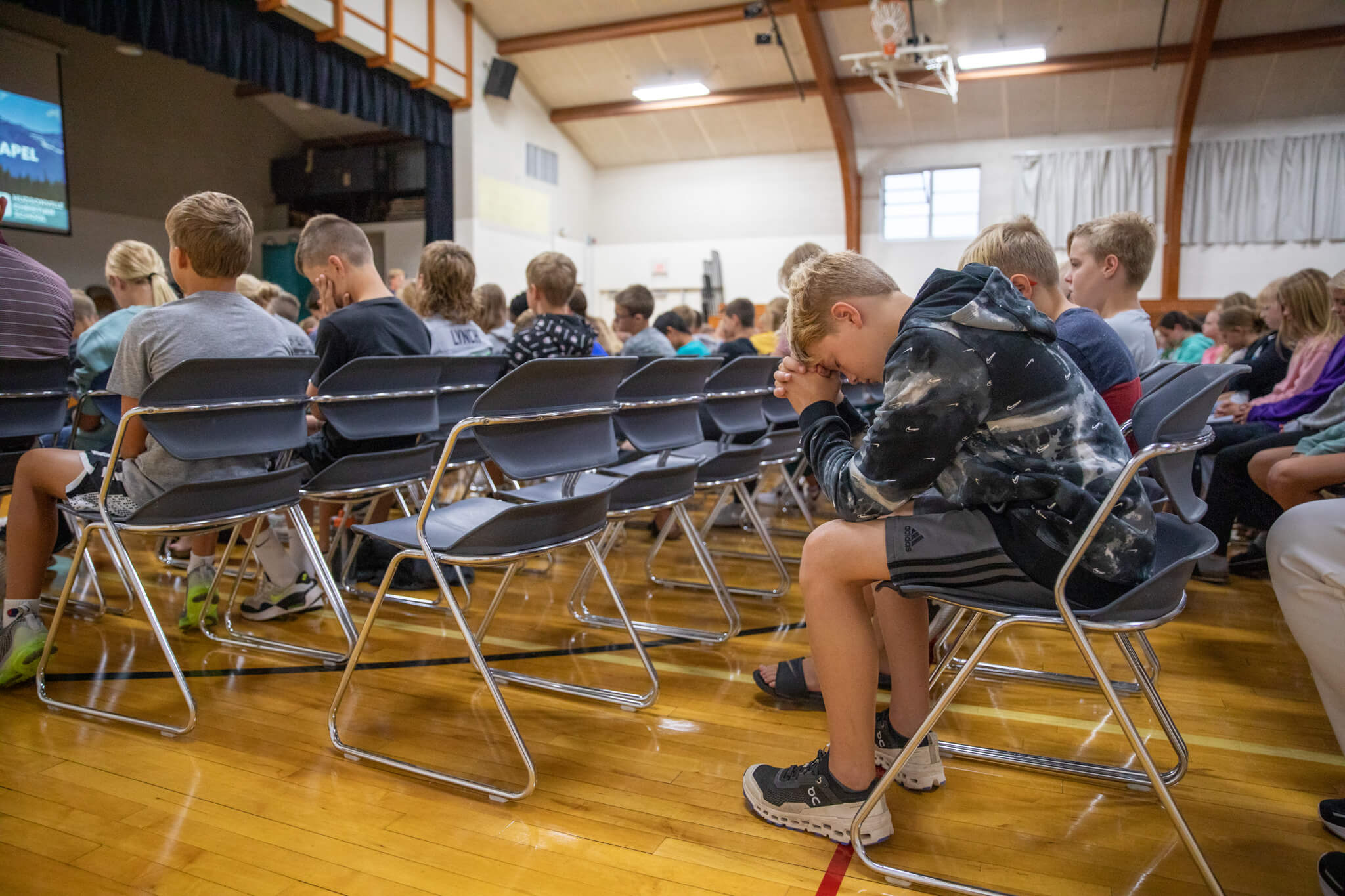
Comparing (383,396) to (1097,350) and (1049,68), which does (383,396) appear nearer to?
(1097,350)

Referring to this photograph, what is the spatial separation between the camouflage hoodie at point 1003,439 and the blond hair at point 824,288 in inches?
4.3

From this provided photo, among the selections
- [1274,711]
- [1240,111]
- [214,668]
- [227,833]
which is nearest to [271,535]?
[214,668]

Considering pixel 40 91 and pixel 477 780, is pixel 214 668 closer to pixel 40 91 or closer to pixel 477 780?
pixel 477 780

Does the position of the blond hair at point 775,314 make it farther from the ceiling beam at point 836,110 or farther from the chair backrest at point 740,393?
the ceiling beam at point 836,110

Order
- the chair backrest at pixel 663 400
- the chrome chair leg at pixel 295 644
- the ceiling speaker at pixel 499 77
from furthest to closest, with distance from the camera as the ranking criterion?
the ceiling speaker at pixel 499 77
the chair backrest at pixel 663 400
the chrome chair leg at pixel 295 644

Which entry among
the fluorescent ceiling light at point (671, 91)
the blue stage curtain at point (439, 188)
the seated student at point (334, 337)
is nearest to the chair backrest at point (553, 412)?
the seated student at point (334, 337)

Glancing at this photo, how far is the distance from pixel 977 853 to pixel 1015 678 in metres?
0.95

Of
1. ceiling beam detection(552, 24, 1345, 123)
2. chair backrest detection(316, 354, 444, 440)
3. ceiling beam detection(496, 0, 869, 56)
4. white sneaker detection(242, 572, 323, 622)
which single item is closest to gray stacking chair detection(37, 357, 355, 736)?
chair backrest detection(316, 354, 444, 440)

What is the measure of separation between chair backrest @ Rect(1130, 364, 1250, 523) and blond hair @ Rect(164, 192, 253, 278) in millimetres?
2166

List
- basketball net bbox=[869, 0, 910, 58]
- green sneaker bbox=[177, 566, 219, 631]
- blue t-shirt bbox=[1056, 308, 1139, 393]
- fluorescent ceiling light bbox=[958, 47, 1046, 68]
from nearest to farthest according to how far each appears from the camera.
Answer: blue t-shirt bbox=[1056, 308, 1139, 393] < green sneaker bbox=[177, 566, 219, 631] < basketball net bbox=[869, 0, 910, 58] < fluorescent ceiling light bbox=[958, 47, 1046, 68]

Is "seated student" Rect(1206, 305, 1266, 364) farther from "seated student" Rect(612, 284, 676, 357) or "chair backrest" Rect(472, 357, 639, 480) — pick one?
"chair backrest" Rect(472, 357, 639, 480)

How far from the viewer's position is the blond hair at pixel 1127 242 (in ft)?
7.88

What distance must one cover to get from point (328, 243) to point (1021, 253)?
2.14 metres

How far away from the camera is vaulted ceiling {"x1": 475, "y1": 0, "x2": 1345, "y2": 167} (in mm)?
9703
